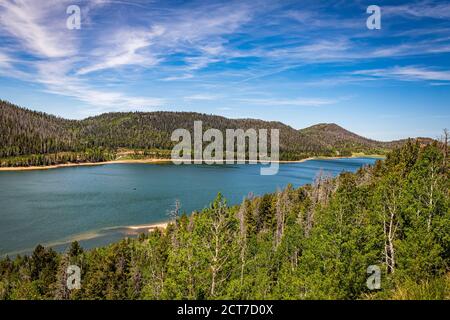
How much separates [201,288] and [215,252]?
2.13 meters

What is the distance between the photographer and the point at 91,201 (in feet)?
323

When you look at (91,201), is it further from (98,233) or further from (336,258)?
(336,258)

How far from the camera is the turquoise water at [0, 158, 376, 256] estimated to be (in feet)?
217

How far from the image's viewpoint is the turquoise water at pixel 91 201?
217ft

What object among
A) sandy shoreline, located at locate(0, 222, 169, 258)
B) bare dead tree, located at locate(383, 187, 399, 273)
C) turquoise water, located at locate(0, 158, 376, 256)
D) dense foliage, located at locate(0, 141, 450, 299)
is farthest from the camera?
turquoise water, located at locate(0, 158, 376, 256)

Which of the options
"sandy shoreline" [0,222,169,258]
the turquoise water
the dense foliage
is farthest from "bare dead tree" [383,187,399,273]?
the turquoise water

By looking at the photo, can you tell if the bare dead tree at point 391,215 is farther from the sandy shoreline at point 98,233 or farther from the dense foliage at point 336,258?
the sandy shoreline at point 98,233

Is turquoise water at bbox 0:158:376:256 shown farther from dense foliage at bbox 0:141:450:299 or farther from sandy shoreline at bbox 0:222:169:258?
dense foliage at bbox 0:141:450:299

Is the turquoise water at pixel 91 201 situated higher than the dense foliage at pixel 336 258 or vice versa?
the dense foliage at pixel 336 258

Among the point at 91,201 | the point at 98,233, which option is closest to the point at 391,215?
the point at 98,233

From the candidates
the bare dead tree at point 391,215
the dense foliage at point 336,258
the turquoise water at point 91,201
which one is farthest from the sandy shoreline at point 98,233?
the bare dead tree at point 391,215
